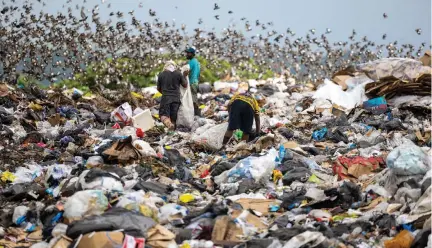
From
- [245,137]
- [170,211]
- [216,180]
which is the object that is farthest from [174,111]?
[170,211]

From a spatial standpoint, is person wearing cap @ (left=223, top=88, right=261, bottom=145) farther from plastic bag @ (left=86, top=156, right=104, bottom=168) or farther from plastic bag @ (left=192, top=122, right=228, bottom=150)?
plastic bag @ (left=86, top=156, right=104, bottom=168)

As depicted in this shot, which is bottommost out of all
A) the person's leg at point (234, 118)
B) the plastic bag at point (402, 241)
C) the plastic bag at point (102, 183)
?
the plastic bag at point (402, 241)

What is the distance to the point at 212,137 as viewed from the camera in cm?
817

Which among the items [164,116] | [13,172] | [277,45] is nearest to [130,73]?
[277,45]

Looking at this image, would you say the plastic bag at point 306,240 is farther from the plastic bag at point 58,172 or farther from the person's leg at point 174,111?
the person's leg at point 174,111

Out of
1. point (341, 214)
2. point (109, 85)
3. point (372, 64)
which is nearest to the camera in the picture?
point (341, 214)

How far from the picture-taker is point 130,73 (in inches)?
776

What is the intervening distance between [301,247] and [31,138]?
5837 millimetres

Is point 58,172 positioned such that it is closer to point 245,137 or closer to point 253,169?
point 253,169

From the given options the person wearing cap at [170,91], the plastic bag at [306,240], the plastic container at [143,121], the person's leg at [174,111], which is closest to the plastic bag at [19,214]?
the plastic bag at [306,240]

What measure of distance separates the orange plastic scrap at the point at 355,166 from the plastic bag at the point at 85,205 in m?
2.62

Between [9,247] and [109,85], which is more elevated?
[109,85]

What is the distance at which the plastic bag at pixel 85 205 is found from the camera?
4.36m

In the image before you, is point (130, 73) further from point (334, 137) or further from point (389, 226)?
point (389, 226)
